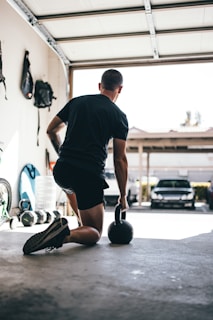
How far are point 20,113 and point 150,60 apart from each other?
2987mm

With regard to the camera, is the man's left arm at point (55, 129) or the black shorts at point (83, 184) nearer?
the black shorts at point (83, 184)

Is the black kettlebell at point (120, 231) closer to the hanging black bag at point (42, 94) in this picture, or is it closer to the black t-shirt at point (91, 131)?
the black t-shirt at point (91, 131)

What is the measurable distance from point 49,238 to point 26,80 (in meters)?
4.51

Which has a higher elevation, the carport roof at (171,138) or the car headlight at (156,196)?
the carport roof at (171,138)

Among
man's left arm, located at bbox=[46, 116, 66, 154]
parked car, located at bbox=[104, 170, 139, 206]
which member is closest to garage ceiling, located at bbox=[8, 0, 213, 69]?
man's left arm, located at bbox=[46, 116, 66, 154]

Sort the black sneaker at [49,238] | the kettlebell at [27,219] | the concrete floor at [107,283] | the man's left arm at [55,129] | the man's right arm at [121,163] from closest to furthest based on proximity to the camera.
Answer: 1. the concrete floor at [107,283]
2. the black sneaker at [49,238]
3. the man's right arm at [121,163]
4. the man's left arm at [55,129]
5. the kettlebell at [27,219]

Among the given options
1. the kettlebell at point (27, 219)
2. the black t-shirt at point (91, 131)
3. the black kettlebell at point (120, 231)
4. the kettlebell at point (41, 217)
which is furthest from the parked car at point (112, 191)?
the black t-shirt at point (91, 131)

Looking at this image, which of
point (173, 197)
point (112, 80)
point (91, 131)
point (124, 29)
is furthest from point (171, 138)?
point (91, 131)

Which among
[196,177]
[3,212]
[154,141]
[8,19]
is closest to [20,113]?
[8,19]

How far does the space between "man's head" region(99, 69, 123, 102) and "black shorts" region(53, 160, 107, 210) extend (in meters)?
0.83

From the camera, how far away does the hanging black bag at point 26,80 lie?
643 centimetres

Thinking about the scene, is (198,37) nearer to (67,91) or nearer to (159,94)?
(67,91)

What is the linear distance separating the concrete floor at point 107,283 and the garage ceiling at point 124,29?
3589 millimetres

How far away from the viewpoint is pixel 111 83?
336 centimetres
